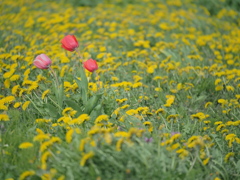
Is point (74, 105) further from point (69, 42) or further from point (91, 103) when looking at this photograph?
point (69, 42)

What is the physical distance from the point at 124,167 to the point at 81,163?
228mm

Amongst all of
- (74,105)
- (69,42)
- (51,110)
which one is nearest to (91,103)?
(74,105)

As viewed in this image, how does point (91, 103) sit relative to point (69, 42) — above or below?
below

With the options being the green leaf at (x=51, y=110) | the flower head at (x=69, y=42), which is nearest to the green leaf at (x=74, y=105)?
the green leaf at (x=51, y=110)

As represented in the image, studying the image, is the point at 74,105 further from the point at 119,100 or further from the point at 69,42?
the point at 69,42

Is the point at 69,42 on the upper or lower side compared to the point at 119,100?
upper

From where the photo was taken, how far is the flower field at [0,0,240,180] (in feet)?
5.58

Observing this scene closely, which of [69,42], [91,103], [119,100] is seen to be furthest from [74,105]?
[69,42]

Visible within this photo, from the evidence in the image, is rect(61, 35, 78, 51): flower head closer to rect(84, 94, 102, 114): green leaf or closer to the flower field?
the flower field

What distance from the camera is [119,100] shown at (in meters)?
2.41

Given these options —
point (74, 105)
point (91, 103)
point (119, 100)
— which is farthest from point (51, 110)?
point (119, 100)

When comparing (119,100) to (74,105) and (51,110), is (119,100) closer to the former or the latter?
(74,105)

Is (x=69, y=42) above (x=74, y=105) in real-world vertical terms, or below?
above

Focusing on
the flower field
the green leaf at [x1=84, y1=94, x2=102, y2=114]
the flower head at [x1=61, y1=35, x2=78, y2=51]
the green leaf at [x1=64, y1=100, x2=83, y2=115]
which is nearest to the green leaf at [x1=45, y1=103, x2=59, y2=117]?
the flower field
